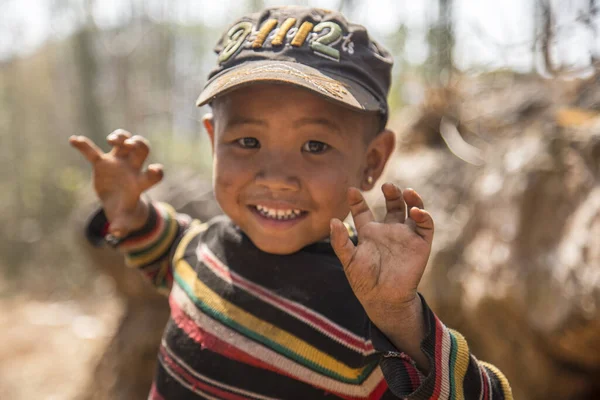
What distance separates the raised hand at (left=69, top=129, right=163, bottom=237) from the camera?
5.39 ft

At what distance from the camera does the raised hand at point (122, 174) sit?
164 centimetres

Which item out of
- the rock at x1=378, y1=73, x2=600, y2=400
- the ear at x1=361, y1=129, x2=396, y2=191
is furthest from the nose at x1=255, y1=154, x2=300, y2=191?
the rock at x1=378, y1=73, x2=600, y2=400

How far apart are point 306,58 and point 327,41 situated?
7cm

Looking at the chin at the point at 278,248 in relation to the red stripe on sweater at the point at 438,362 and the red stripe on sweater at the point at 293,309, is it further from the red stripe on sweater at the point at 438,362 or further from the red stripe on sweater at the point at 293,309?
the red stripe on sweater at the point at 438,362

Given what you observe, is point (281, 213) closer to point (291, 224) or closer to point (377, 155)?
point (291, 224)

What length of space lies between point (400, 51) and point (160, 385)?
345cm

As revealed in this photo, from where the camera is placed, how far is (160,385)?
4.70 feet

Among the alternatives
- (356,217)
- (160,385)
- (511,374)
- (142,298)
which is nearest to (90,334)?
(142,298)

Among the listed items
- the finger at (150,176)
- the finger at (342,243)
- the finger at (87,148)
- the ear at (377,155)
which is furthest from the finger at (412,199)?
the finger at (87,148)

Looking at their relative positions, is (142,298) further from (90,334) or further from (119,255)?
(90,334)

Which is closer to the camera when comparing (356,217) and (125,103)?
(356,217)

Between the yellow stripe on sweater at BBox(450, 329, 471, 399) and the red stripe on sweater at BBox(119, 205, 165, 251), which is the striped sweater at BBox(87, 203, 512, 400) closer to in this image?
the yellow stripe on sweater at BBox(450, 329, 471, 399)

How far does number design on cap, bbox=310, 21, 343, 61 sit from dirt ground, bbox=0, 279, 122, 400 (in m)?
2.93

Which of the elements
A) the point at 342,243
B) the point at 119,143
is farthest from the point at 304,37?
the point at 119,143
